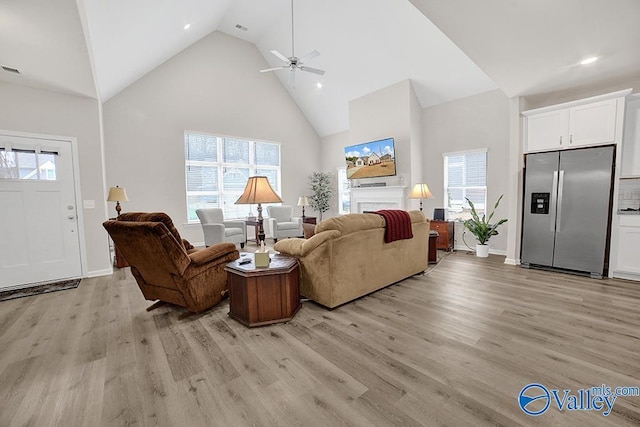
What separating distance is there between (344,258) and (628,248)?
3916 millimetres

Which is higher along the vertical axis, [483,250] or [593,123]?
[593,123]

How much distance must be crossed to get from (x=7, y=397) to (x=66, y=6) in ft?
9.88

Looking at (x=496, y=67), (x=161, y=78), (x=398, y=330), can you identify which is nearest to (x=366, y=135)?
(x=496, y=67)

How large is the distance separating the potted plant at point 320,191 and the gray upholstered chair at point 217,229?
2.74 metres

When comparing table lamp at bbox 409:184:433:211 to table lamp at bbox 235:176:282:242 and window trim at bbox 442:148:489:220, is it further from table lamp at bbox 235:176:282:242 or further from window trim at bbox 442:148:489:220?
table lamp at bbox 235:176:282:242

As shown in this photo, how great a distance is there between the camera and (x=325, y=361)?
6.38ft

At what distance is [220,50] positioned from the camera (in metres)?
6.54

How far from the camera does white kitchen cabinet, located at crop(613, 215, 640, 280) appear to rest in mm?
3523

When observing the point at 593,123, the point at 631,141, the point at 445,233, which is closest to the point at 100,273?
the point at 445,233

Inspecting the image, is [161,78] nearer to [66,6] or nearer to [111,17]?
[111,17]

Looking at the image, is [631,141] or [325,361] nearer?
[325,361]

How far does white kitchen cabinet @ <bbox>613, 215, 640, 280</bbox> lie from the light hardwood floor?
0.65 m

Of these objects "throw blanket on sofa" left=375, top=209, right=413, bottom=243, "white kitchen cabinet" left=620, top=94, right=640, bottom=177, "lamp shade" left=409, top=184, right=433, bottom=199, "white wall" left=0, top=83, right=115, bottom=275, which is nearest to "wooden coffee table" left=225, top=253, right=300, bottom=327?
"throw blanket on sofa" left=375, top=209, right=413, bottom=243

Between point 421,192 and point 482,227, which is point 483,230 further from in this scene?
point 421,192
